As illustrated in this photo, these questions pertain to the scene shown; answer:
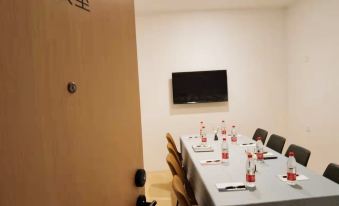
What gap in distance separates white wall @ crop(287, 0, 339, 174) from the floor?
2484mm

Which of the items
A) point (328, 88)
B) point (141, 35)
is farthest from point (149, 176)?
point (328, 88)

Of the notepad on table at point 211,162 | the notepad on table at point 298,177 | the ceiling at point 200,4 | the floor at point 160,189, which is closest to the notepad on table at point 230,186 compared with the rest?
A: the notepad on table at point 298,177

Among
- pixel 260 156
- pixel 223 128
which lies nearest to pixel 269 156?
pixel 260 156

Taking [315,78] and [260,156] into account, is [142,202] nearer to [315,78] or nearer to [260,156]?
[260,156]

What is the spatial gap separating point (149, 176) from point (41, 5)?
4960 millimetres

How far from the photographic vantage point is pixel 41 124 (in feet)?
1.99

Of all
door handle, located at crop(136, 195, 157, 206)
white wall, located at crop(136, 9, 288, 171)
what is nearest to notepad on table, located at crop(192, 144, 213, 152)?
white wall, located at crop(136, 9, 288, 171)

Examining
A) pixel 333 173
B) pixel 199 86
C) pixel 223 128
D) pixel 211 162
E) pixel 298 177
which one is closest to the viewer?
pixel 298 177

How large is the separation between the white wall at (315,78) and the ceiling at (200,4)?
453 millimetres

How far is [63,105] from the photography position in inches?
26.7

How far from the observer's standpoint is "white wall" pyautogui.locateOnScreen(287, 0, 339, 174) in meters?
4.12

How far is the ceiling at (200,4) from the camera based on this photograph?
4.81 metres

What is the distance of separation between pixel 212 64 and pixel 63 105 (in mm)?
5057

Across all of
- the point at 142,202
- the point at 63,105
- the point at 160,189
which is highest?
the point at 63,105
